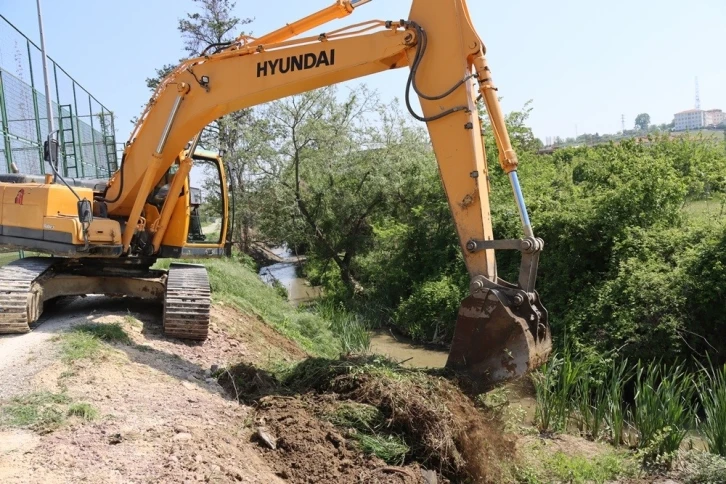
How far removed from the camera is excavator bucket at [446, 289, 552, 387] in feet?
16.7

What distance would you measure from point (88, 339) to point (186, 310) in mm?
1115

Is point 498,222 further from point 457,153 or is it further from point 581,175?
point 457,153

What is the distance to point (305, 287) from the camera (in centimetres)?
2098

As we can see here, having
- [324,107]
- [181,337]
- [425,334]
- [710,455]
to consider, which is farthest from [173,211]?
[324,107]

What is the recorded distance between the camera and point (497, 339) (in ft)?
17.1

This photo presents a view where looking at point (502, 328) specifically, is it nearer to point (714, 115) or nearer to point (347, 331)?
point (347, 331)

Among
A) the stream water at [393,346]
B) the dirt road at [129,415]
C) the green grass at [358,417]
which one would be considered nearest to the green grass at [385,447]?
the green grass at [358,417]

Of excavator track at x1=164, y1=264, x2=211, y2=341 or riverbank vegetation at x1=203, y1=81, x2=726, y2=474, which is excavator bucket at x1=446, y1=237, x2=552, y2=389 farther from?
excavator track at x1=164, y1=264, x2=211, y2=341

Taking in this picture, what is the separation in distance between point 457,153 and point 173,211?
3.90 metres

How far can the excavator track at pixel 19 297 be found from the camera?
668 centimetres

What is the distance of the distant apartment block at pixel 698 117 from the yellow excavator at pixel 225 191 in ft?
279

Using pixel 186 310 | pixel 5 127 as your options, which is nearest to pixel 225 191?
pixel 186 310

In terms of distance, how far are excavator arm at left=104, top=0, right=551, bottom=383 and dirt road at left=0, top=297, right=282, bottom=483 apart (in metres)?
2.11

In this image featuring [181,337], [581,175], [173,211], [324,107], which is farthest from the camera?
[324,107]
